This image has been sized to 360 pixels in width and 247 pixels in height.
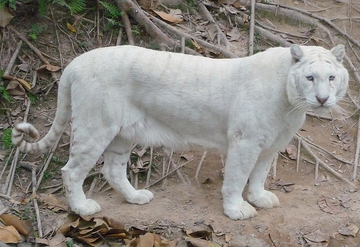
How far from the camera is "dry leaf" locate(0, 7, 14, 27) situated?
6.98 m

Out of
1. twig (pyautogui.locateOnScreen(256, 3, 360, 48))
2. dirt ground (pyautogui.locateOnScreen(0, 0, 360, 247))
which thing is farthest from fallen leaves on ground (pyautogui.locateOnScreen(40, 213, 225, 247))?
twig (pyautogui.locateOnScreen(256, 3, 360, 48))

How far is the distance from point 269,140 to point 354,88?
285 centimetres

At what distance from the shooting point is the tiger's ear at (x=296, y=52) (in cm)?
464

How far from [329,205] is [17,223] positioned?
9.44 feet

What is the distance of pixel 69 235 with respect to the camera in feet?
16.5

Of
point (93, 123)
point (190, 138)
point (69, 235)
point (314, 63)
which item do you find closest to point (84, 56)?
point (93, 123)

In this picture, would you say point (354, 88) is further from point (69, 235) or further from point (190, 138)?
point (69, 235)

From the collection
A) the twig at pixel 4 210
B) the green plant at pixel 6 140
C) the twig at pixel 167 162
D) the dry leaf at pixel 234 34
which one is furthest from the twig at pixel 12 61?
the dry leaf at pixel 234 34

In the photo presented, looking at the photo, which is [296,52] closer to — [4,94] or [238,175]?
[238,175]

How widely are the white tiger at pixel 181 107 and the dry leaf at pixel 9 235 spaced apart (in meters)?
0.61

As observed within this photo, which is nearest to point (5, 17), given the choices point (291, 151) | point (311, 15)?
point (291, 151)

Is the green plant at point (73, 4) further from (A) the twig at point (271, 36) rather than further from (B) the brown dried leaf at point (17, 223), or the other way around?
(B) the brown dried leaf at point (17, 223)

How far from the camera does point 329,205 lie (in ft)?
18.6

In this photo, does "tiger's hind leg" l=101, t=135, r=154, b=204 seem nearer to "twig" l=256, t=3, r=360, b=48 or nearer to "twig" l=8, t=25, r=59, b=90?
"twig" l=8, t=25, r=59, b=90
